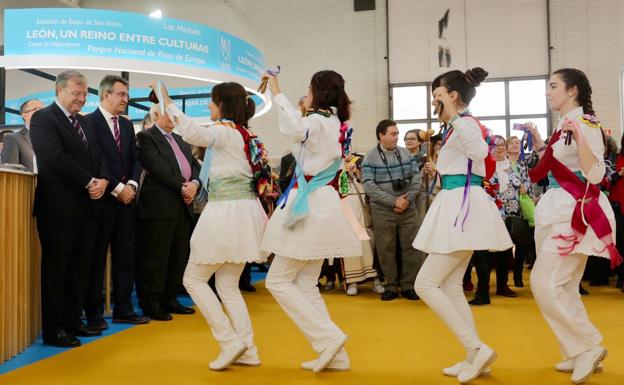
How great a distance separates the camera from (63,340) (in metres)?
3.49

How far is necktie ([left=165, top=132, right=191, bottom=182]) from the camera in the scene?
459cm

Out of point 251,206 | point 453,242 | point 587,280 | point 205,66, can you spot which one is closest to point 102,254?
point 251,206

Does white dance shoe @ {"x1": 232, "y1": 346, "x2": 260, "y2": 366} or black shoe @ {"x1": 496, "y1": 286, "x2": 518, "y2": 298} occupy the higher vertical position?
white dance shoe @ {"x1": 232, "y1": 346, "x2": 260, "y2": 366}

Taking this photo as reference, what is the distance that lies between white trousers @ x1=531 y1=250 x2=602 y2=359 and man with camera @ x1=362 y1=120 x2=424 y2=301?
2.61 metres

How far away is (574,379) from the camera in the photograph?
9.05 feet

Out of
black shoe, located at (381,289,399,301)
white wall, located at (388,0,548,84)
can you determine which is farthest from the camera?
white wall, located at (388,0,548,84)

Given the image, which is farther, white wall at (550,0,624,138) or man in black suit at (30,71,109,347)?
white wall at (550,0,624,138)

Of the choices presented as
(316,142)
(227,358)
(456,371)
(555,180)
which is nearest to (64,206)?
(227,358)

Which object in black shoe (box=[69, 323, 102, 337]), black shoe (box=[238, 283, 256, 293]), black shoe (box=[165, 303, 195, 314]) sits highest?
black shoe (box=[69, 323, 102, 337])

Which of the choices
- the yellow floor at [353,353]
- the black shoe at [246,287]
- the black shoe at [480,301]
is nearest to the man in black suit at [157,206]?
the yellow floor at [353,353]

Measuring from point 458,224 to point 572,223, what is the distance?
0.50 meters

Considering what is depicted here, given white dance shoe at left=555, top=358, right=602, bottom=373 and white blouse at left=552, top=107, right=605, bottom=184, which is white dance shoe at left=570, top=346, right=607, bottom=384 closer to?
white dance shoe at left=555, top=358, right=602, bottom=373

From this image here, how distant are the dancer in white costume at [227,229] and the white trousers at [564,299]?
1338 mm

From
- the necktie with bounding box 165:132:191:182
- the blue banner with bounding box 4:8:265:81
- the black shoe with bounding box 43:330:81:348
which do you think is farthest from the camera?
the blue banner with bounding box 4:8:265:81
